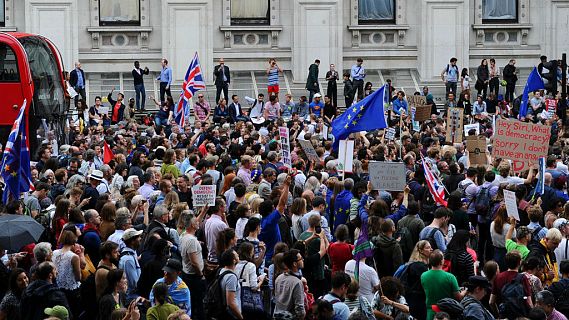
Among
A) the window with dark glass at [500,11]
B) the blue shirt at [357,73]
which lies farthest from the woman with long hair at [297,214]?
the window with dark glass at [500,11]

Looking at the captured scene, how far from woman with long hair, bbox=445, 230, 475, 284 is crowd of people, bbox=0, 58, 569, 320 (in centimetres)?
2

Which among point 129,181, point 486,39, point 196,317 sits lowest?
point 196,317

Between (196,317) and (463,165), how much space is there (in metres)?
9.56

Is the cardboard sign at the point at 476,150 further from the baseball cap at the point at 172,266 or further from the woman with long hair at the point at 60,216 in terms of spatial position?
the baseball cap at the point at 172,266

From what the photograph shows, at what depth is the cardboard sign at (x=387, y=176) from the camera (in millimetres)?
20766

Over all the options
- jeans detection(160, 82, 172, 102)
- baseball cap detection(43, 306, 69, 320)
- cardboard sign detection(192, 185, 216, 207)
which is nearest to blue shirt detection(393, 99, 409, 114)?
jeans detection(160, 82, 172, 102)

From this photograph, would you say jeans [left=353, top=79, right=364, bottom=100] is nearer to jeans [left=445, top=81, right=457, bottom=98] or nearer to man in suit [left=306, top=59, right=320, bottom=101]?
man in suit [left=306, top=59, right=320, bottom=101]

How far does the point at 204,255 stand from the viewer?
18766 millimetres

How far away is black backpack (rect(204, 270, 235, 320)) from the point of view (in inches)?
634

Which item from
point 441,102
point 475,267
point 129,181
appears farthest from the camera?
point 441,102

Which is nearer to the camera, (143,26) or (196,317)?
(196,317)

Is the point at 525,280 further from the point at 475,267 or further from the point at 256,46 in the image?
the point at 256,46

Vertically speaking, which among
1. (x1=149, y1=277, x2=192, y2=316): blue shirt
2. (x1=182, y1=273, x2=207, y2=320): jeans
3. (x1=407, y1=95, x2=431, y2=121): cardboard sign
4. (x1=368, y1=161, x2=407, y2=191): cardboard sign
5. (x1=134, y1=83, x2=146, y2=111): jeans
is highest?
(x1=134, y1=83, x2=146, y2=111): jeans

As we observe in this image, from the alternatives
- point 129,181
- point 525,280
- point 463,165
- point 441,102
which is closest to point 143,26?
point 441,102
